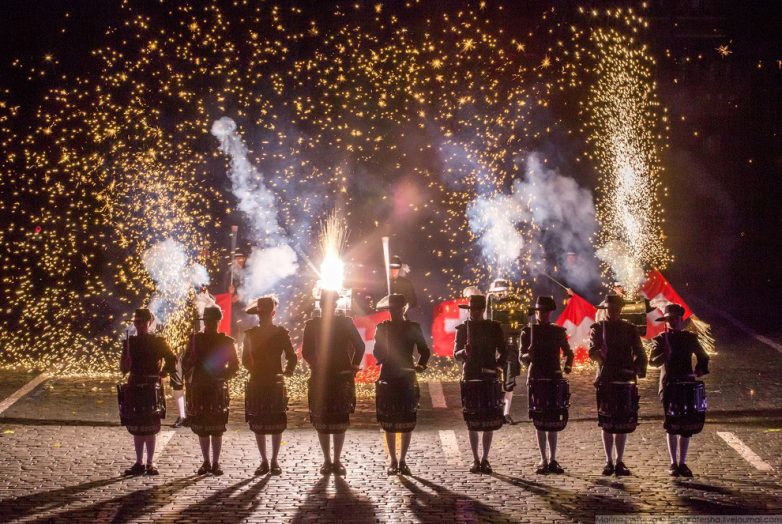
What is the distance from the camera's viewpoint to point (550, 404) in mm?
9031

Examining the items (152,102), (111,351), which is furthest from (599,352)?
(152,102)

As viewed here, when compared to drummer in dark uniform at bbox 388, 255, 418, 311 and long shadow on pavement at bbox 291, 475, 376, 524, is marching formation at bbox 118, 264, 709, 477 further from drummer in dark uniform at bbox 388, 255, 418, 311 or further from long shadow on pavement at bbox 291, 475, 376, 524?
drummer in dark uniform at bbox 388, 255, 418, 311

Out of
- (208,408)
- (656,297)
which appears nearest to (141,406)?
(208,408)

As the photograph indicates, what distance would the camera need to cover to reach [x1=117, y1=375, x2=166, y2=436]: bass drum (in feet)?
29.3

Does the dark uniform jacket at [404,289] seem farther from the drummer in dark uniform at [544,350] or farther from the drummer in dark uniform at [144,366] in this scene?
the drummer in dark uniform at [144,366]

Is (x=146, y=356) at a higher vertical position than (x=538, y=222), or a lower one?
lower

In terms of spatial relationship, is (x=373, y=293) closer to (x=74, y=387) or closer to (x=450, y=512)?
(x=74, y=387)

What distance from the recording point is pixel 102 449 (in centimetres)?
1009

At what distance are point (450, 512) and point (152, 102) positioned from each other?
16.0m

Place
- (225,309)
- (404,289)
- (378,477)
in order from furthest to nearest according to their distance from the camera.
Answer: (225,309)
(404,289)
(378,477)

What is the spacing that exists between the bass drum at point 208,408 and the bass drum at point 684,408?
440cm

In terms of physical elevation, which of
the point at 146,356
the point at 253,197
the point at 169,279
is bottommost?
the point at 146,356

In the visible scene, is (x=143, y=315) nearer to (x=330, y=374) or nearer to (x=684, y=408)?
(x=330, y=374)

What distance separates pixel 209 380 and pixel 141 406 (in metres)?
0.74
